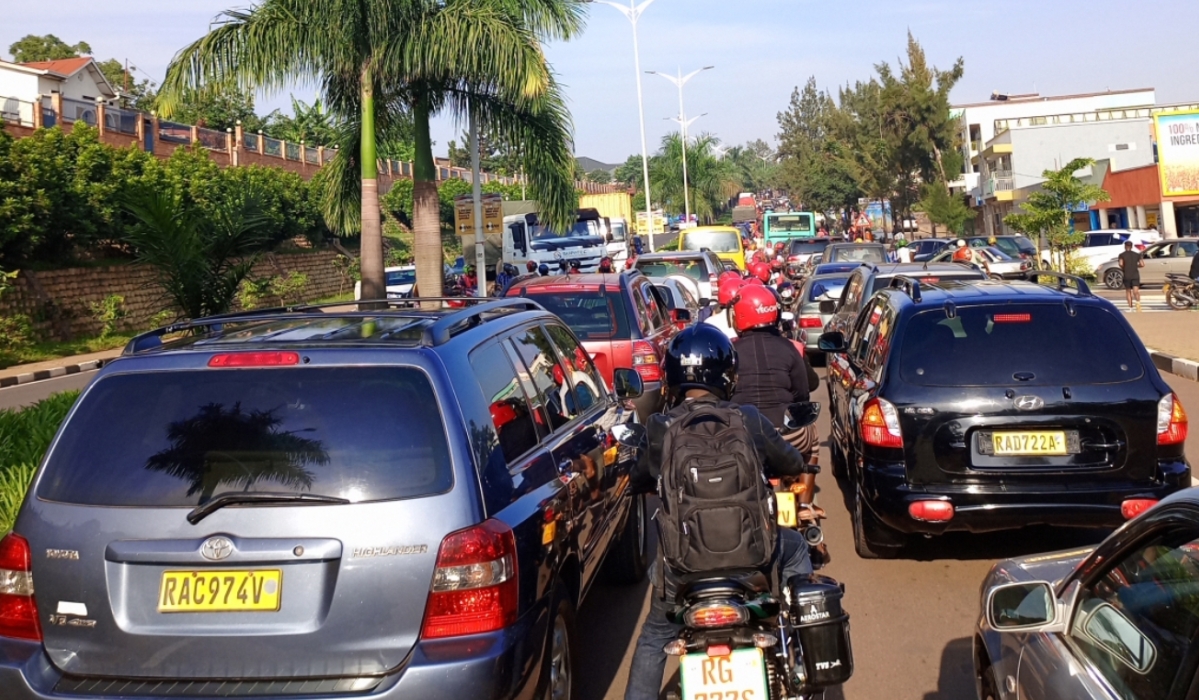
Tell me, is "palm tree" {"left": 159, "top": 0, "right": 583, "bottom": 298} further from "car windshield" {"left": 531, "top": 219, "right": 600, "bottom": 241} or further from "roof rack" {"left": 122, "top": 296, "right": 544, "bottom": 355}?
"car windshield" {"left": 531, "top": 219, "right": 600, "bottom": 241}

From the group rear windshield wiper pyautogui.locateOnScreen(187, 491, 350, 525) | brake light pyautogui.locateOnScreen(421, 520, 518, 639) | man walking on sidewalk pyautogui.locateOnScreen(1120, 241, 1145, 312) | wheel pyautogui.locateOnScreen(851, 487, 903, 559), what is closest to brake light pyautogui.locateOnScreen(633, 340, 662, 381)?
wheel pyautogui.locateOnScreen(851, 487, 903, 559)

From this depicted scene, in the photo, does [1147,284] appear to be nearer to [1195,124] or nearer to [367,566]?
[1195,124]

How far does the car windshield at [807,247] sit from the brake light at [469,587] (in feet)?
111

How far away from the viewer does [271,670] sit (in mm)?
3555

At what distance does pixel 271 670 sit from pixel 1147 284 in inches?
1372

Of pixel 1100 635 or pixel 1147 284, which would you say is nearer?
pixel 1100 635

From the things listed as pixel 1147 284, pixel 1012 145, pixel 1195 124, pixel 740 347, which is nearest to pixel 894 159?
pixel 1012 145

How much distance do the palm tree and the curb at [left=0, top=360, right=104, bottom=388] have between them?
25.1 ft

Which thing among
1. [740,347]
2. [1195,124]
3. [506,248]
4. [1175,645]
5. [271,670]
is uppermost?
[1195,124]

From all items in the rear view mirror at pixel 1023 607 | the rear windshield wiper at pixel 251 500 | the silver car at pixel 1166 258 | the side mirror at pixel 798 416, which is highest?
the silver car at pixel 1166 258

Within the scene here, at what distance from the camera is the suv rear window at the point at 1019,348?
6.33m

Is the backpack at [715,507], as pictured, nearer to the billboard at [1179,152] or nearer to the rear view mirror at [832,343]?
the rear view mirror at [832,343]

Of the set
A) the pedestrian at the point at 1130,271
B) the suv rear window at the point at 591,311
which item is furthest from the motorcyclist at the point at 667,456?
the pedestrian at the point at 1130,271

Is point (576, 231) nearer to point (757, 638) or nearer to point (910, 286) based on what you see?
point (910, 286)
